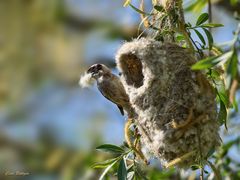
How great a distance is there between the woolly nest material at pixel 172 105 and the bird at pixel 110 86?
227 mm

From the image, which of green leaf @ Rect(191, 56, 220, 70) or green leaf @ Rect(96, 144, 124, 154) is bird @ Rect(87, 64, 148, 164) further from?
green leaf @ Rect(191, 56, 220, 70)

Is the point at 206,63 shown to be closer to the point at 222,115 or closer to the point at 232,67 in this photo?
the point at 232,67

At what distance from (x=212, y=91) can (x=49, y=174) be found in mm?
2679

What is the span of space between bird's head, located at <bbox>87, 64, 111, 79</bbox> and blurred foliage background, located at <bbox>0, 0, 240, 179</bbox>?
3.55 ft

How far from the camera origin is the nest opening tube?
2531 mm

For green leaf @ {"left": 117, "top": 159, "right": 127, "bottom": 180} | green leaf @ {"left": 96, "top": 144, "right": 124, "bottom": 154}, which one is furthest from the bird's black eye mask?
green leaf @ {"left": 117, "top": 159, "right": 127, "bottom": 180}

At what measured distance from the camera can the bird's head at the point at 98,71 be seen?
2926 mm

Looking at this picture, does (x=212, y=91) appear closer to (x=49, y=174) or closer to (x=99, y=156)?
(x=99, y=156)

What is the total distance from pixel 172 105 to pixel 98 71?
82 cm

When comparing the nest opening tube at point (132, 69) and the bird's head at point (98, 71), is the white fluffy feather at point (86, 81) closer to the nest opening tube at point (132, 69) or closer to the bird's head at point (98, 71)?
the bird's head at point (98, 71)

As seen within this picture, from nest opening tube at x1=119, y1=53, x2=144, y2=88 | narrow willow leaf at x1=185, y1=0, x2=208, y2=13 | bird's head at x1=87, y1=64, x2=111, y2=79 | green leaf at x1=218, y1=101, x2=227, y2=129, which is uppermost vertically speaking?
narrow willow leaf at x1=185, y1=0, x2=208, y2=13

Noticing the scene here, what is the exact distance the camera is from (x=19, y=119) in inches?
193

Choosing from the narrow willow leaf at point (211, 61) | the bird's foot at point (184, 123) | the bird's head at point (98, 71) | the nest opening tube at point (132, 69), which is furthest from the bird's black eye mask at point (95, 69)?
the narrow willow leaf at point (211, 61)

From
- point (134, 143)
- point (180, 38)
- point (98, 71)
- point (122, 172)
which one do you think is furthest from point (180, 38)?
point (98, 71)
